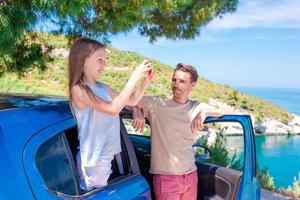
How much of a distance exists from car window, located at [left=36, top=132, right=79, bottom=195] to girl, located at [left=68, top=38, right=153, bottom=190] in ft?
0.36

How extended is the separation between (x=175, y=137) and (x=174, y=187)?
0.32 m

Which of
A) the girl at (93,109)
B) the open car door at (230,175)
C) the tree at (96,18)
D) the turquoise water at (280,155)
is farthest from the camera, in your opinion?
Answer: the turquoise water at (280,155)

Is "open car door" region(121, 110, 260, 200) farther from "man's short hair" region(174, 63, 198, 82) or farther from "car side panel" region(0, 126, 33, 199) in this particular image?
"car side panel" region(0, 126, 33, 199)

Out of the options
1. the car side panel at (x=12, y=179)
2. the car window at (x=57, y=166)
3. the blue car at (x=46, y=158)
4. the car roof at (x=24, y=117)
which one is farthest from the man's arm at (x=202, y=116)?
the car side panel at (x=12, y=179)

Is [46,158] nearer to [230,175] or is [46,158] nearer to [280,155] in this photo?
[230,175]

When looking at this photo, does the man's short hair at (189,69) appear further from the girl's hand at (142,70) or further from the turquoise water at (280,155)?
the turquoise water at (280,155)

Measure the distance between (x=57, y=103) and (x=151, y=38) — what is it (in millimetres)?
3486

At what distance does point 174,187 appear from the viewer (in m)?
2.81

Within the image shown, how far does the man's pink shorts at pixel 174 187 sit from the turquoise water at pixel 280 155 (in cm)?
1452

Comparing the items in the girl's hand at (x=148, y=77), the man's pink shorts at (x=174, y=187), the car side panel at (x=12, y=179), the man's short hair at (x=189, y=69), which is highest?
the man's short hair at (x=189, y=69)

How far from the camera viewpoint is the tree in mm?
3186

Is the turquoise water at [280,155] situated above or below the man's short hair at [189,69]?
below

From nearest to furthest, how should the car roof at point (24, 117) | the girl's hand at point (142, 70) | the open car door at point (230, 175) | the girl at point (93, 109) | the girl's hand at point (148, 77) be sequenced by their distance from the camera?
1. the car roof at point (24, 117)
2. the girl at point (93, 109)
3. the girl's hand at point (142, 70)
4. the girl's hand at point (148, 77)
5. the open car door at point (230, 175)

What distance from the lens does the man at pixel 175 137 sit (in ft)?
9.26
